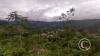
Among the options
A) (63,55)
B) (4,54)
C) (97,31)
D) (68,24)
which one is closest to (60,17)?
(68,24)

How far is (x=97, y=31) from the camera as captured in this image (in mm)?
74125

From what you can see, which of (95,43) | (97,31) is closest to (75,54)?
(95,43)

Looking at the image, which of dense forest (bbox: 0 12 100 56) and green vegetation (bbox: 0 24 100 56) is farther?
dense forest (bbox: 0 12 100 56)

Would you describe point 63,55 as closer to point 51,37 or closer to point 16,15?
point 51,37

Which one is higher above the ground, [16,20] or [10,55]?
[16,20]

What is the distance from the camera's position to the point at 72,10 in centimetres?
4566

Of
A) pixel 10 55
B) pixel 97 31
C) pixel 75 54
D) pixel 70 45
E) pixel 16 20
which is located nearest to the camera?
pixel 10 55

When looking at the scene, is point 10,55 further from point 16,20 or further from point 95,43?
point 16,20

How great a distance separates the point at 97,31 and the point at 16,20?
35905 mm

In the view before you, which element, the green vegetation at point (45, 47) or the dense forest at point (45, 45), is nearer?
the green vegetation at point (45, 47)

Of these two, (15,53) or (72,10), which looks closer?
(15,53)

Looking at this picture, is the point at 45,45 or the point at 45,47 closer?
the point at 45,47

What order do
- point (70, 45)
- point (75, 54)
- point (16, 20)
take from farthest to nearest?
point (16, 20), point (70, 45), point (75, 54)

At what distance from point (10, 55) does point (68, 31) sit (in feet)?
80.5
